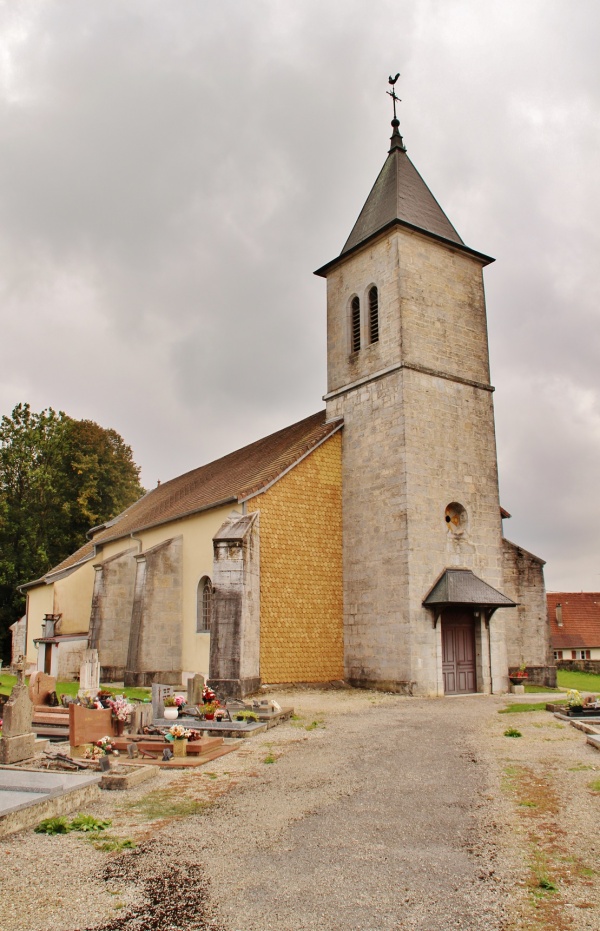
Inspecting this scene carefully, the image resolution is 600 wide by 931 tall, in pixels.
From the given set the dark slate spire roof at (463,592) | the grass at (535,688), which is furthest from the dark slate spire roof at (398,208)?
the grass at (535,688)

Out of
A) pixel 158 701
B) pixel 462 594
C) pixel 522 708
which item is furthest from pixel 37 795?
pixel 462 594

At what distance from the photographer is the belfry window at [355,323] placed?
22500 mm

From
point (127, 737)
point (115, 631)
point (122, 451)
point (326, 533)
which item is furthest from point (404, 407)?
point (122, 451)

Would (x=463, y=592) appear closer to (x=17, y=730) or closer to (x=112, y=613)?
(x=17, y=730)

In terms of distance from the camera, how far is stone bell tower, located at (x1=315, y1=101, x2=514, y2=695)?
18.9 meters

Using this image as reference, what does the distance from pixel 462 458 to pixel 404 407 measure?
8.23 ft

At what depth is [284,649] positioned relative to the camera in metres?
19.1

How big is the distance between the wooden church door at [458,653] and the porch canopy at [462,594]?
73cm

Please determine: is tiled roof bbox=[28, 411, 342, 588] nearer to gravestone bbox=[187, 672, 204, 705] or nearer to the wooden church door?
gravestone bbox=[187, 672, 204, 705]

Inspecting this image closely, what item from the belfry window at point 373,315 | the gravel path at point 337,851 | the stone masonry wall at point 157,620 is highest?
the belfry window at point 373,315

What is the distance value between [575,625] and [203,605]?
3084 cm

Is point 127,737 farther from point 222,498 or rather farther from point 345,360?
point 345,360

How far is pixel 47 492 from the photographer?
39.9 meters

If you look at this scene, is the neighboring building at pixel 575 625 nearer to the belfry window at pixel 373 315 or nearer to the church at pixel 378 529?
the church at pixel 378 529
